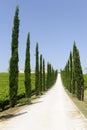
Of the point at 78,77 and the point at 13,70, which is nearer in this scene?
the point at 13,70

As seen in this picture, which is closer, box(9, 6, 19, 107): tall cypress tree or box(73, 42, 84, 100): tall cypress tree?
box(9, 6, 19, 107): tall cypress tree

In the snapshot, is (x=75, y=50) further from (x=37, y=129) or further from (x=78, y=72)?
(x=37, y=129)

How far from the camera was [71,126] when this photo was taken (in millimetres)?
17828

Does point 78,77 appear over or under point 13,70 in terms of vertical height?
under

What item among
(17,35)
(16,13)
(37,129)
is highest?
(16,13)

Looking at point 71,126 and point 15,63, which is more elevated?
point 15,63

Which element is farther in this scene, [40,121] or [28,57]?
[28,57]

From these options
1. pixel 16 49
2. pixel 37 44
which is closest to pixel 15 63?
pixel 16 49

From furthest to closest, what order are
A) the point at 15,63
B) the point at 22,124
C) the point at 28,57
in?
the point at 28,57 < the point at 15,63 < the point at 22,124

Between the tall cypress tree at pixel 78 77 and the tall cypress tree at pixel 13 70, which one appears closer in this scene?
the tall cypress tree at pixel 13 70

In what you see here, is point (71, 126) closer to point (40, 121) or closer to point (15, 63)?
point (40, 121)

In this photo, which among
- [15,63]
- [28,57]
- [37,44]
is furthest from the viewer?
[37,44]

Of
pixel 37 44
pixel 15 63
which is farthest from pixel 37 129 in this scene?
pixel 37 44

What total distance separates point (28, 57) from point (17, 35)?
1233 cm
